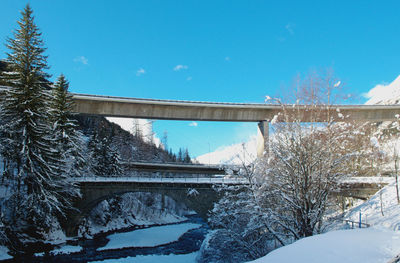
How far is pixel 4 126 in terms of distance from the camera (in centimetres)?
2267

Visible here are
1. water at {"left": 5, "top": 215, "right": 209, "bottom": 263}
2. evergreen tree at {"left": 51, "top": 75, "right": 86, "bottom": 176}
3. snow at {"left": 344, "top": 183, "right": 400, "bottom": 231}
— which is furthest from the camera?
evergreen tree at {"left": 51, "top": 75, "right": 86, "bottom": 176}

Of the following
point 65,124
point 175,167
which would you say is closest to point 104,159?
point 65,124

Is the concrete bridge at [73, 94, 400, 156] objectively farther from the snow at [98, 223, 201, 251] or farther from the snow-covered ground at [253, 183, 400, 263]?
the snow-covered ground at [253, 183, 400, 263]

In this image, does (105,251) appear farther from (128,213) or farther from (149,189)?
(128,213)

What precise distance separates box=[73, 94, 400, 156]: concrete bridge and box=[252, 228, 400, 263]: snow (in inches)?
836

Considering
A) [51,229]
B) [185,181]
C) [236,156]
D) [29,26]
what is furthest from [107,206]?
[236,156]

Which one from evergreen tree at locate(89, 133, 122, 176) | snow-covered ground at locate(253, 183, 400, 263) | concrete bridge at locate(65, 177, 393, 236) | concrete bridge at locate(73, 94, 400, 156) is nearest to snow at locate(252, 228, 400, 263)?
snow-covered ground at locate(253, 183, 400, 263)

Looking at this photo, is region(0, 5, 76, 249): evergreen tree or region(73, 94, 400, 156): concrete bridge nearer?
region(0, 5, 76, 249): evergreen tree

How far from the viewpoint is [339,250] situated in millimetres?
7824

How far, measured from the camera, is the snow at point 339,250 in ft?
23.4

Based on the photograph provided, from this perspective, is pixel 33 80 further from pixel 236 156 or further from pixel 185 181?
pixel 236 156

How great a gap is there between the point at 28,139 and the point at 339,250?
23.9 meters

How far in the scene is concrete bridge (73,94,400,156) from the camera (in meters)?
30.5

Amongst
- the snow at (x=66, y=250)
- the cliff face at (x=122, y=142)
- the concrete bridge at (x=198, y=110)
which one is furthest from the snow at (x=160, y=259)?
the cliff face at (x=122, y=142)
